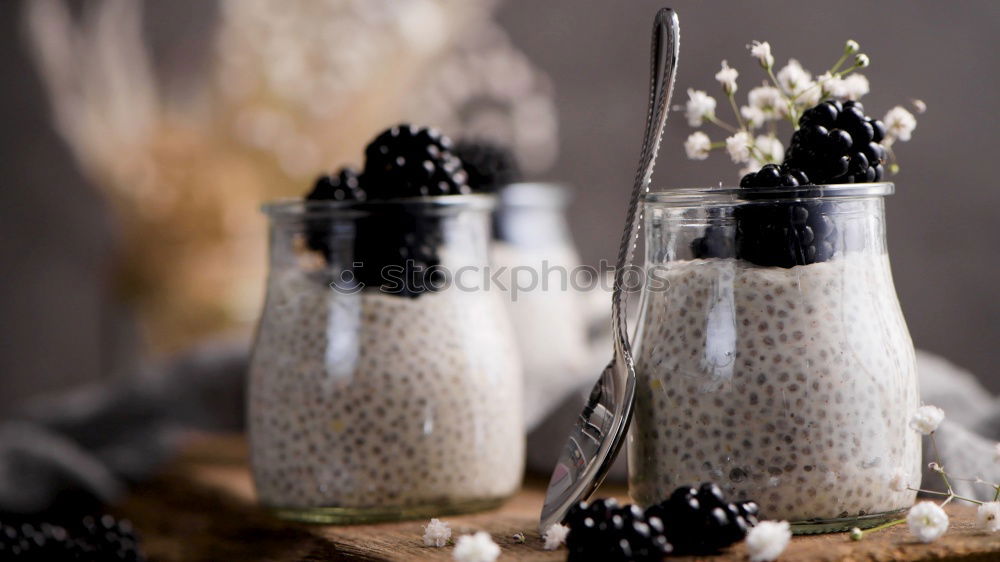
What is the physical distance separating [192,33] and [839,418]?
242cm

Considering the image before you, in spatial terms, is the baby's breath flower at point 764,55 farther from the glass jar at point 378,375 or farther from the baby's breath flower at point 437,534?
the baby's breath flower at point 437,534

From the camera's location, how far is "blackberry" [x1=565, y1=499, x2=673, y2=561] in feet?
1.99

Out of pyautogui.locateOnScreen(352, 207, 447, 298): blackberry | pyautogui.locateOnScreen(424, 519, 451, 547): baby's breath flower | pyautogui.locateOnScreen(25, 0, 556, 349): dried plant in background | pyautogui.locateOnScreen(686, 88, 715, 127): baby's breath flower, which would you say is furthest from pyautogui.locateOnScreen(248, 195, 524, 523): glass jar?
pyautogui.locateOnScreen(25, 0, 556, 349): dried plant in background

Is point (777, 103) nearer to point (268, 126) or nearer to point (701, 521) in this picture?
point (701, 521)

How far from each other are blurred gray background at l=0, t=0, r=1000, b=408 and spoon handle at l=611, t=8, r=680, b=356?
0.84 ft

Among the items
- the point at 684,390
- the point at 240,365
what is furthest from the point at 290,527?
the point at 240,365

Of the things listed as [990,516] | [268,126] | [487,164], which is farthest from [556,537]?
[268,126]

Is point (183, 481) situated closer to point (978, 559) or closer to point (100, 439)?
point (100, 439)

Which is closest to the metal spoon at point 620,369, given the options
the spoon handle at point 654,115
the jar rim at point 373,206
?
the spoon handle at point 654,115

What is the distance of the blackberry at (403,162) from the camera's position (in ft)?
2.87

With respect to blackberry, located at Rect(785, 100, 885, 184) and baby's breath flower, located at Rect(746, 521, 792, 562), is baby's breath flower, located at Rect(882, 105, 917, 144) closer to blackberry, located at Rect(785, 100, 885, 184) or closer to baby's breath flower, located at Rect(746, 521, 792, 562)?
blackberry, located at Rect(785, 100, 885, 184)

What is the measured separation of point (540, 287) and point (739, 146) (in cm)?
61

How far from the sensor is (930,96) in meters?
1.71

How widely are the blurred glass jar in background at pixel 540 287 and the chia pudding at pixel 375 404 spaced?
35 cm
